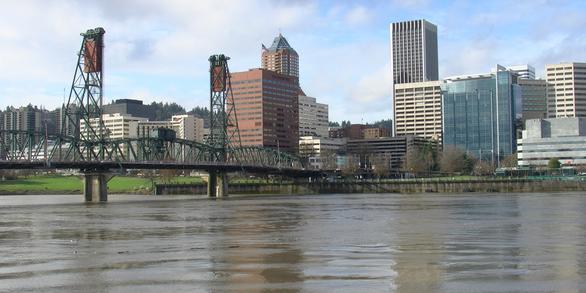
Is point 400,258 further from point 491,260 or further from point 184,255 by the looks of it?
point 184,255

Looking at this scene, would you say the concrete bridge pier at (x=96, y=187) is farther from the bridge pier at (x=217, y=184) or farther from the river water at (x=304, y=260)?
the river water at (x=304, y=260)

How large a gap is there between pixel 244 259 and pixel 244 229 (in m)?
20.4

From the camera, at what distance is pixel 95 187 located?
478 feet

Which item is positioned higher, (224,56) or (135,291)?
(224,56)

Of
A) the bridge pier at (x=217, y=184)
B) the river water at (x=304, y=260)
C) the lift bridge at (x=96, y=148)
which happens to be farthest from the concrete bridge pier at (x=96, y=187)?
the river water at (x=304, y=260)

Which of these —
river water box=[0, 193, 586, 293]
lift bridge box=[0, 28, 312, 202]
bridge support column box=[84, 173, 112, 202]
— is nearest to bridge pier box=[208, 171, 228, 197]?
lift bridge box=[0, 28, 312, 202]

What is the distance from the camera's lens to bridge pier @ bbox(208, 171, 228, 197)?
182875 millimetres

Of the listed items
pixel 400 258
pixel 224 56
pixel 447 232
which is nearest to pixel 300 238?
pixel 447 232

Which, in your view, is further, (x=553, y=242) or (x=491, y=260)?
(x=553, y=242)

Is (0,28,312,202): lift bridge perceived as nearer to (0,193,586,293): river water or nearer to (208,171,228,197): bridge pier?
(208,171,228,197): bridge pier

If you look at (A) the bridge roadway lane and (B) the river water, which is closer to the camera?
(B) the river water

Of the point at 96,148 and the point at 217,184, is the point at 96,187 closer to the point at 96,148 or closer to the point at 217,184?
the point at 96,148

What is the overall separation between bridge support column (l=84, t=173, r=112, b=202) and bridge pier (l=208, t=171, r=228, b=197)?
3928 cm

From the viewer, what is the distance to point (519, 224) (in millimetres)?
49750
